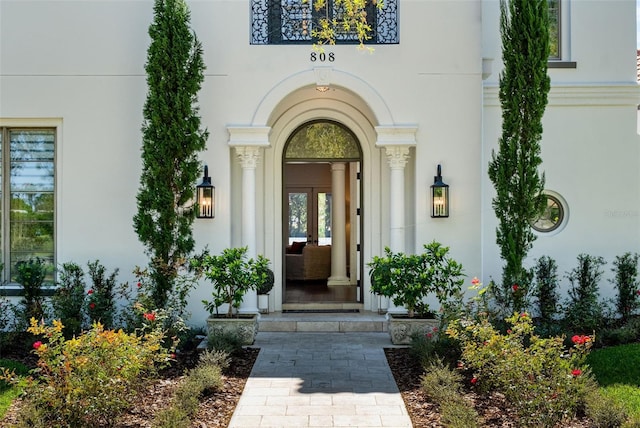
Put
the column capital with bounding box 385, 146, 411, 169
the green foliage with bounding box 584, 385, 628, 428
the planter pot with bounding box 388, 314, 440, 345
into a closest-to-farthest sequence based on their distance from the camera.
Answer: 1. the green foliage with bounding box 584, 385, 628, 428
2. the planter pot with bounding box 388, 314, 440, 345
3. the column capital with bounding box 385, 146, 411, 169

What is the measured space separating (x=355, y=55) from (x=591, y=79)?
4.38 meters

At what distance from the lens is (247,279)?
8094 mm

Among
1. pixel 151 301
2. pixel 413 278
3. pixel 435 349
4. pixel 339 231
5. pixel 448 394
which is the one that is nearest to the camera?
pixel 448 394

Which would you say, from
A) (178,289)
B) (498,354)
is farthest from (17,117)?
(498,354)

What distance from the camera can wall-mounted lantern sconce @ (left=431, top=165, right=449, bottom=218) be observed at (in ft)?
30.0

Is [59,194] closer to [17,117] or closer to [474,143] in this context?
[17,117]

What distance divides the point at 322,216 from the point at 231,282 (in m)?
10.3

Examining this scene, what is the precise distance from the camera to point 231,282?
26.6 feet

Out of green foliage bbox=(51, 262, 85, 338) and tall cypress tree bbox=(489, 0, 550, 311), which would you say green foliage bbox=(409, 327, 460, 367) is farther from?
green foliage bbox=(51, 262, 85, 338)

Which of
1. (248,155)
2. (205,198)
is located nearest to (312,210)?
(248,155)

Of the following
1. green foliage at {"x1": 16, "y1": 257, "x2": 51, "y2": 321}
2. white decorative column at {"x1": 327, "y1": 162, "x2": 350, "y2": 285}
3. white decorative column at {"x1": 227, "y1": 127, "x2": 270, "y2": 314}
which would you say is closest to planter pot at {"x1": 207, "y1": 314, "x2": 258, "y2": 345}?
white decorative column at {"x1": 227, "y1": 127, "x2": 270, "y2": 314}

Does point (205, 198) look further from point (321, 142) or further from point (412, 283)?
point (412, 283)

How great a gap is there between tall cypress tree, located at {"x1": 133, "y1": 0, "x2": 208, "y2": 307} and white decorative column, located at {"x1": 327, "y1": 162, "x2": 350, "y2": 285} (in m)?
4.74

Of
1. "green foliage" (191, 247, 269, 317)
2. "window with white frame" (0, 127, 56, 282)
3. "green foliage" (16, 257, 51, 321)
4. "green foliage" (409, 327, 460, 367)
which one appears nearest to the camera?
"green foliage" (409, 327, 460, 367)
